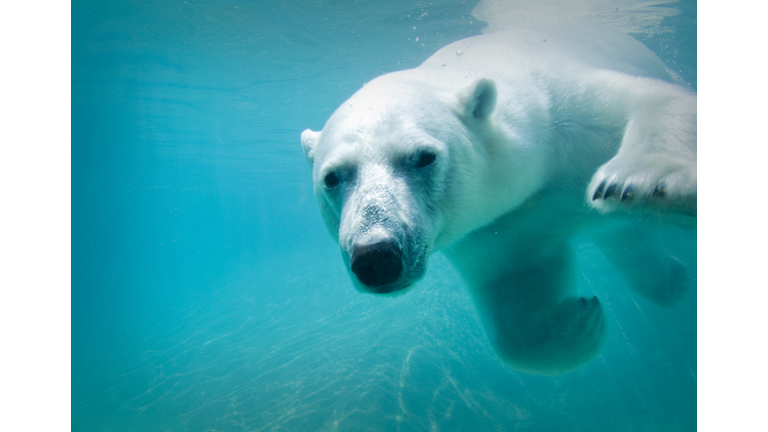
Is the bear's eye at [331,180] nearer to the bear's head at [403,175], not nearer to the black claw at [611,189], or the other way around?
the bear's head at [403,175]

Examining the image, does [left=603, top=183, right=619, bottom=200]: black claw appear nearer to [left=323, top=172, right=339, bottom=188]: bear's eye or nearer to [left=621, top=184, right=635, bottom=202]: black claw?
[left=621, top=184, right=635, bottom=202]: black claw

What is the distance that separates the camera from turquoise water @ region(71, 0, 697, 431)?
14.1ft

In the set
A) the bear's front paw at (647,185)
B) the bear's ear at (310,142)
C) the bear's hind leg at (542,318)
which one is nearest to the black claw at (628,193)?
the bear's front paw at (647,185)

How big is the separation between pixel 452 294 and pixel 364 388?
3349mm

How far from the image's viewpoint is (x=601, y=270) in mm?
9906

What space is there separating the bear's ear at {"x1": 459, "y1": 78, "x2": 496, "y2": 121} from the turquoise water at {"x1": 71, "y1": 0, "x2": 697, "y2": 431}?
1521 millimetres

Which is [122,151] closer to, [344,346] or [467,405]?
[344,346]

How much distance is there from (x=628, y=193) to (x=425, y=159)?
0.79 meters

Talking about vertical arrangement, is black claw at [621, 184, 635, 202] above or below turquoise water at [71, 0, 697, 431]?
above

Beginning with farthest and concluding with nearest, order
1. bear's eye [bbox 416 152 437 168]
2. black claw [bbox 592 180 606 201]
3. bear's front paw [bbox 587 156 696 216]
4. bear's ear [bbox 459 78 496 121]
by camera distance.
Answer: bear's ear [bbox 459 78 496 121] → bear's eye [bbox 416 152 437 168] → black claw [bbox 592 180 606 201] → bear's front paw [bbox 587 156 696 216]

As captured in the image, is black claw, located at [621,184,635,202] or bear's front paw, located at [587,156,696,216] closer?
bear's front paw, located at [587,156,696,216]

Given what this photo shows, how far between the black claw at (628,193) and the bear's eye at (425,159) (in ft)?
2.45

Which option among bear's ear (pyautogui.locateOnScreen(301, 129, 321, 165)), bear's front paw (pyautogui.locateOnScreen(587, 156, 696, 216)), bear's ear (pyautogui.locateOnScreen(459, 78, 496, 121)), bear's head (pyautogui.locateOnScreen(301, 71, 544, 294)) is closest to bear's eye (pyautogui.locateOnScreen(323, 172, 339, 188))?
bear's head (pyautogui.locateOnScreen(301, 71, 544, 294))

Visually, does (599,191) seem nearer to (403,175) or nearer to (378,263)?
(403,175)
